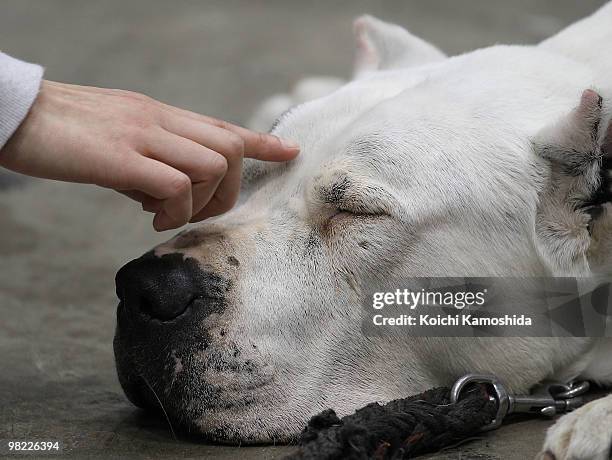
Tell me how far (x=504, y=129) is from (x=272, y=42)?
4982 mm

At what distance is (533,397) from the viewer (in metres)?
2.42

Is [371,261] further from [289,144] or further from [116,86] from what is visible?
[116,86]

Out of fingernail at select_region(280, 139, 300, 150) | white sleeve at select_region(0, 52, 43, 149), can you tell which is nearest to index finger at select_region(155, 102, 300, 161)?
fingernail at select_region(280, 139, 300, 150)

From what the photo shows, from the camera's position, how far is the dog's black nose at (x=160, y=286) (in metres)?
2.30

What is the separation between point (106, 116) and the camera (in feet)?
7.41

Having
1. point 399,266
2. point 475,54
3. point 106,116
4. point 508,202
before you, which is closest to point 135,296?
point 106,116

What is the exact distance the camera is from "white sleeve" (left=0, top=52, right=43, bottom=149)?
2174mm

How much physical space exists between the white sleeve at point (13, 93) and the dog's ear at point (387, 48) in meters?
1.41

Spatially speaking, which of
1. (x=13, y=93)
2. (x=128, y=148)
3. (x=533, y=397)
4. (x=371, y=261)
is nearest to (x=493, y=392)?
(x=533, y=397)

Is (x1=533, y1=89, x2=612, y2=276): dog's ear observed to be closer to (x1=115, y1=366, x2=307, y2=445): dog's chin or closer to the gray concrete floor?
the gray concrete floor

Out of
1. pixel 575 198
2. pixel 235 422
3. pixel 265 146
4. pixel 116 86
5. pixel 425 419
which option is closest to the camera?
pixel 425 419

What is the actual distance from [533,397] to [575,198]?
50cm

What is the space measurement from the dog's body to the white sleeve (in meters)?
0.44

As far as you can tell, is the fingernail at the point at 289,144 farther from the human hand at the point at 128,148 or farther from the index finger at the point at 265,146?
the human hand at the point at 128,148
